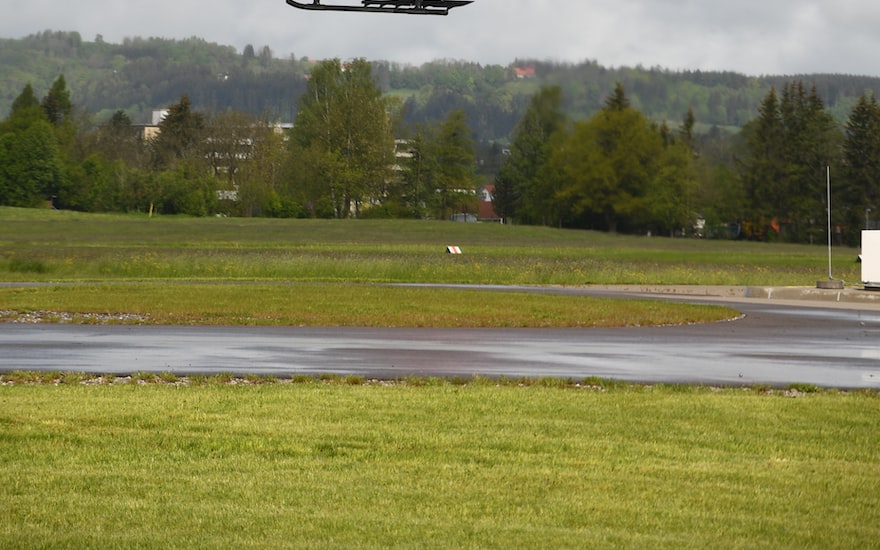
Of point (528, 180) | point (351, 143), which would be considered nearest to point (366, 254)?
point (528, 180)

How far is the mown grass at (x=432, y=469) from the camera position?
825cm

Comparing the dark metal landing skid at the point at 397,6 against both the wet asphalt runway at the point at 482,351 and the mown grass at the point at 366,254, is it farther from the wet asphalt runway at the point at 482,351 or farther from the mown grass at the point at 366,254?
the mown grass at the point at 366,254

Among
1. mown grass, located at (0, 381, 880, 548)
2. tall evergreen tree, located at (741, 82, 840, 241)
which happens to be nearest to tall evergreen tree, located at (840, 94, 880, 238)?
tall evergreen tree, located at (741, 82, 840, 241)

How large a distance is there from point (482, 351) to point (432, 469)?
1099 centimetres

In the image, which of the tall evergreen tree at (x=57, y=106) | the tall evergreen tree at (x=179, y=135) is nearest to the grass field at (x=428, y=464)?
the tall evergreen tree at (x=179, y=135)

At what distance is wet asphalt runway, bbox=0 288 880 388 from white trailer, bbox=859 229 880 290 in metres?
8.85

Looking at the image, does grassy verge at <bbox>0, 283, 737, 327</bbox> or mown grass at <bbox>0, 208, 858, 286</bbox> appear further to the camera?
mown grass at <bbox>0, 208, 858, 286</bbox>

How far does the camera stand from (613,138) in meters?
93.2

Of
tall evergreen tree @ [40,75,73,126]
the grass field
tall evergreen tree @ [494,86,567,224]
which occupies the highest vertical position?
tall evergreen tree @ [40,75,73,126]

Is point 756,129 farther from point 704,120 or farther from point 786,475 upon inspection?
point 786,475

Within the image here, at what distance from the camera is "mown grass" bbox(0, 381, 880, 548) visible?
8.25 m

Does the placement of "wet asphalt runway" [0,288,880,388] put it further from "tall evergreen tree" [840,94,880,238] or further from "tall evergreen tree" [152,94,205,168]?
"tall evergreen tree" [152,94,205,168]

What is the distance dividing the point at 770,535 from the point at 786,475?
6.84ft

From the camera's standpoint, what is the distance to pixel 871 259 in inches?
1494
